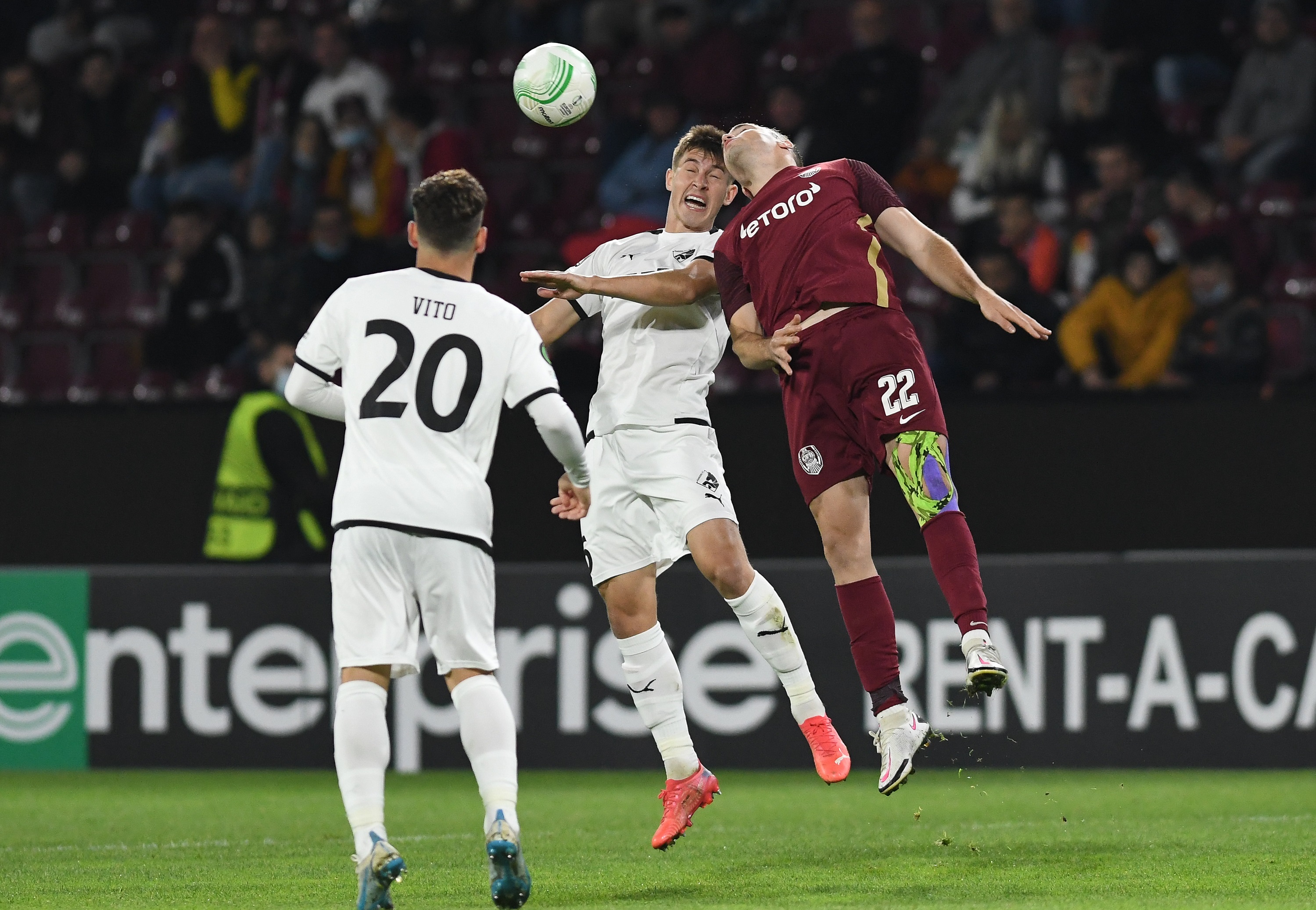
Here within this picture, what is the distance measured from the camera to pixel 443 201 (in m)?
5.77

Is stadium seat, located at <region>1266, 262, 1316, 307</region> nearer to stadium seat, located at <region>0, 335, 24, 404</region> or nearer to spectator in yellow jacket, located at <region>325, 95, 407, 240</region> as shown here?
spectator in yellow jacket, located at <region>325, 95, 407, 240</region>

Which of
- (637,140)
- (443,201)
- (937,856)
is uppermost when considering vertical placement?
(637,140)

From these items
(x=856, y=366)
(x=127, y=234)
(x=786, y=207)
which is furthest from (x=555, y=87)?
(x=127, y=234)

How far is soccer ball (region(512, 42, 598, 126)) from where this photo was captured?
7.71m

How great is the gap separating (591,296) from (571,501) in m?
1.55

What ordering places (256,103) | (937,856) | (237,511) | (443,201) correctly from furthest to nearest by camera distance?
(256,103) → (237,511) → (937,856) → (443,201)

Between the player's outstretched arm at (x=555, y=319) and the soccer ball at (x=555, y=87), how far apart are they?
2.46ft

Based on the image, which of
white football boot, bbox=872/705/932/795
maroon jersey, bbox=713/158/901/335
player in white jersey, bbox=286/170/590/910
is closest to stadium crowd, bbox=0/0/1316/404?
maroon jersey, bbox=713/158/901/335

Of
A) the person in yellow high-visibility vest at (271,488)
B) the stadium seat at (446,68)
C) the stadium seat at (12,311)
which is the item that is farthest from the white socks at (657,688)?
the stadium seat at (12,311)

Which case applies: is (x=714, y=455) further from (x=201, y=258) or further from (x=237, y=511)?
(x=201, y=258)

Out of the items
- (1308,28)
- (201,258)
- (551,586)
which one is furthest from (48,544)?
(1308,28)

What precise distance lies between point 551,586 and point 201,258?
14.9 feet

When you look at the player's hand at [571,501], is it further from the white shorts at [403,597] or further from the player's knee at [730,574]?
the player's knee at [730,574]

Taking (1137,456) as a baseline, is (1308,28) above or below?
above
